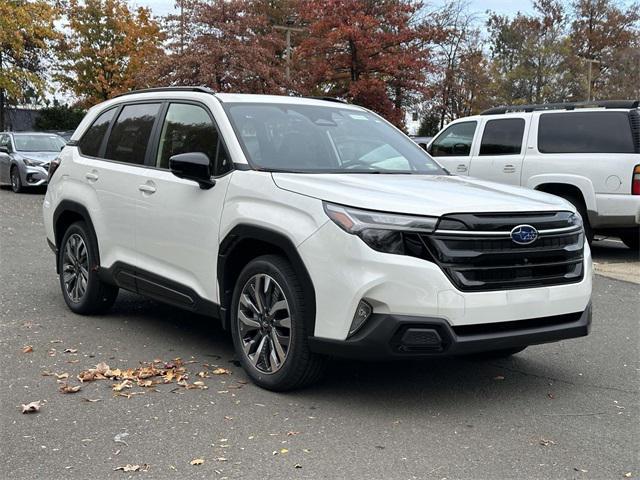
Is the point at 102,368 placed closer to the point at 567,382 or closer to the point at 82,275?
the point at 82,275

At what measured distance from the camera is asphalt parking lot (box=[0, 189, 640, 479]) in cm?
352

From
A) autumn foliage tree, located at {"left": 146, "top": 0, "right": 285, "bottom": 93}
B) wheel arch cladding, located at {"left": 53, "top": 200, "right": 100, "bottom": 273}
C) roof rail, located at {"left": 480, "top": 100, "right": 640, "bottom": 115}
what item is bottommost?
wheel arch cladding, located at {"left": 53, "top": 200, "right": 100, "bottom": 273}

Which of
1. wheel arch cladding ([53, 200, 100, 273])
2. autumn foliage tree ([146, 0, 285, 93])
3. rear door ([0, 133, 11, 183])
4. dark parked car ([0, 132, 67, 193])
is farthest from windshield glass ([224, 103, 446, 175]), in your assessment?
autumn foliage tree ([146, 0, 285, 93])

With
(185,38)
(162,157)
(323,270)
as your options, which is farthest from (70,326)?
(185,38)

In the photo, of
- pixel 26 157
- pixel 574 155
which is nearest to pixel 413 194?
pixel 574 155

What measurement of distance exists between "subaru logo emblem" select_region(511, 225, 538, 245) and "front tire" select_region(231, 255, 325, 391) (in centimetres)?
121

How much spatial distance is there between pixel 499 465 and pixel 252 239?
198cm

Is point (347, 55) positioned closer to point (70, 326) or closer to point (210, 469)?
point (70, 326)

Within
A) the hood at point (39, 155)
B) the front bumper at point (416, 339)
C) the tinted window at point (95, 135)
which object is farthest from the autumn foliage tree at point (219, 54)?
the front bumper at point (416, 339)

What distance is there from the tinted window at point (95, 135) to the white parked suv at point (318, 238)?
1.22 feet

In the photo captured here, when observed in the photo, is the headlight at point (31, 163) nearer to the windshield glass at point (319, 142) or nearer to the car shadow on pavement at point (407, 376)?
the car shadow on pavement at point (407, 376)

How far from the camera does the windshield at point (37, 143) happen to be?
2014 cm

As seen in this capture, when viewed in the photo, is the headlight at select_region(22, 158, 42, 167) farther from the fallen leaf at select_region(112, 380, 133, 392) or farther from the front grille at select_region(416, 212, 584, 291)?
the front grille at select_region(416, 212, 584, 291)

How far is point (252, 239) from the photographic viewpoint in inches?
182
